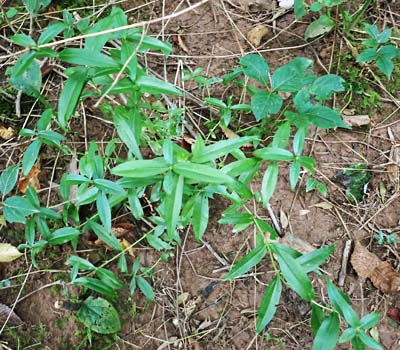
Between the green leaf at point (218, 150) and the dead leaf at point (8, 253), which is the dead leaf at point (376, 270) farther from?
the dead leaf at point (8, 253)

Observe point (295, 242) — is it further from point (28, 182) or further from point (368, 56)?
point (28, 182)

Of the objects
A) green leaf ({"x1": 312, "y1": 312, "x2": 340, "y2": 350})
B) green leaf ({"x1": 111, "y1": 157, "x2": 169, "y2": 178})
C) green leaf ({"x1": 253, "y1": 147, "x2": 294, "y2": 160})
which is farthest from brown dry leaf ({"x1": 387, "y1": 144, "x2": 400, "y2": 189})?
green leaf ({"x1": 111, "y1": 157, "x2": 169, "y2": 178})

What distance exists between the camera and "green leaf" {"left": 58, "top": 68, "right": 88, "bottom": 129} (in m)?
1.26

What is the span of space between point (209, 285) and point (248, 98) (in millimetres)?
797

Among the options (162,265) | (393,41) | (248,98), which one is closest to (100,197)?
(162,265)

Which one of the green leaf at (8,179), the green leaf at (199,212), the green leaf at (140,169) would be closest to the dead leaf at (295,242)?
the green leaf at (199,212)

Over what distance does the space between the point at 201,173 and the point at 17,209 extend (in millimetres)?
692

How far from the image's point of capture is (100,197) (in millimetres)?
1408

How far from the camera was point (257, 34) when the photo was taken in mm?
2121

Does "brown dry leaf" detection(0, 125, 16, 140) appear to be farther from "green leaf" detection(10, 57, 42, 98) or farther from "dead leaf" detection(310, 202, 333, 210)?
"dead leaf" detection(310, 202, 333, 210)

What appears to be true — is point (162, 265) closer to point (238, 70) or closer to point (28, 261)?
point (28, 261)

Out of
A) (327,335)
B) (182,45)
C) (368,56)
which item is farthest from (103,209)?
(368,56)

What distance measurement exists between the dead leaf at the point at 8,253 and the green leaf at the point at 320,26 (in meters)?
1.50

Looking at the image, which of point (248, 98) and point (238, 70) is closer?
point (238, 70)
